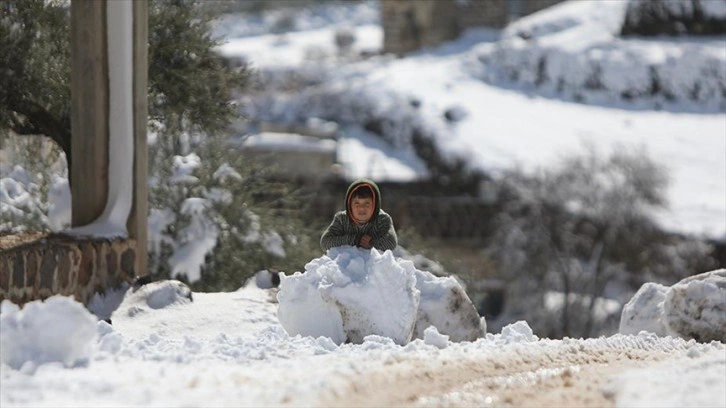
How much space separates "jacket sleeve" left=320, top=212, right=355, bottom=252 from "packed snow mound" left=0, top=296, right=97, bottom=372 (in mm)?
1886

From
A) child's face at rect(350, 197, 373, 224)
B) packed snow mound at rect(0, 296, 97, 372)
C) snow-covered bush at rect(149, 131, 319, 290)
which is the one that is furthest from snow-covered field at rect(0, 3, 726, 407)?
snow-covered bush at rect(149, 131, 319, 290)

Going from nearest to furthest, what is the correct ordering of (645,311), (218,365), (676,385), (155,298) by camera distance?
(676,385)
(218,365)
(645,311)
(155,298)

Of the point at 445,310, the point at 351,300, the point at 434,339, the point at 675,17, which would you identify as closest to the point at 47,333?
the point at 434,339

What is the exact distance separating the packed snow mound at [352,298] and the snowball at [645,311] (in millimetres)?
1539

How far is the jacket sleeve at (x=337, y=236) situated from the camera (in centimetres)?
625

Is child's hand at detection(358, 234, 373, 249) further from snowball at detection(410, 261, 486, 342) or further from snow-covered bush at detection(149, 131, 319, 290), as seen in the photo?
snow-covered bush at detection(149, 131, 319, 290)

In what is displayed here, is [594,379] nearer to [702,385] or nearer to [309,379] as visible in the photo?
[702,385]

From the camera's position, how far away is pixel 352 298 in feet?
19.4

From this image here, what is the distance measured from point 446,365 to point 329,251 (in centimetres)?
149

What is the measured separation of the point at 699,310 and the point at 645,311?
0.60m

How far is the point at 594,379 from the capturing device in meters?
4.66

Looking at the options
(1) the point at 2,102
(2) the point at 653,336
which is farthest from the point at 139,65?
(2) the point at 653,336

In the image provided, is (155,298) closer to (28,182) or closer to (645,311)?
(645,311)

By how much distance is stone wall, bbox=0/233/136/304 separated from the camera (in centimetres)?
745
